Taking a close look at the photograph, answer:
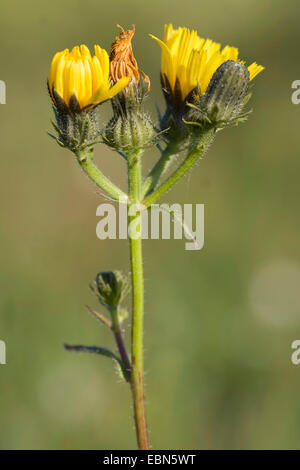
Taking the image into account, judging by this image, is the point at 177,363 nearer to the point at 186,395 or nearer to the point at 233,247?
the point at 186,395

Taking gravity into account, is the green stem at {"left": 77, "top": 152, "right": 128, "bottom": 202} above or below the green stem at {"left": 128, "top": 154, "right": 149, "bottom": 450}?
above

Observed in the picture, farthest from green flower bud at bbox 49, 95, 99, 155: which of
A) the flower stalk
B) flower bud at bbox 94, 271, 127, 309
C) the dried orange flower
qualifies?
flower bud at bbox 94, 271, 127, 309

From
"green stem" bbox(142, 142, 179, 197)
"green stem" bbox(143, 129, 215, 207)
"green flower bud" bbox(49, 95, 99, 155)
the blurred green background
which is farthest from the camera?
the blurred green background

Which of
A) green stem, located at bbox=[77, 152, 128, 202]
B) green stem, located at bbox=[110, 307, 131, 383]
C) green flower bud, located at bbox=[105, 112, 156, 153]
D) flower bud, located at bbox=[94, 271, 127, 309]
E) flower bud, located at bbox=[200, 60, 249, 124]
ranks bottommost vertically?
green stem, located at bbox=[110, 307, 131, 383]

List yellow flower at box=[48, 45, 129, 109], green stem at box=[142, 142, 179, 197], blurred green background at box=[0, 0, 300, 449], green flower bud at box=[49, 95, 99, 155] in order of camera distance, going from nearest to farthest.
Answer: yellow flower at box=[48, 45, 129, 109] < green flower bud at box=[49, 95, 99, 155] < green stem at box=[142, 142, 179, 197] < blurred green background at box=[0, 0, 300, 449]

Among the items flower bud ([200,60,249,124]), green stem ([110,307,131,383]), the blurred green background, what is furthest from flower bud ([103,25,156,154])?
the blurred green background

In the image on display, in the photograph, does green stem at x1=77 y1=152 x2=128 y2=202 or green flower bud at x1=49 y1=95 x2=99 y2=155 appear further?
green stem at x1=77 y1=152 x2=128 y2=202

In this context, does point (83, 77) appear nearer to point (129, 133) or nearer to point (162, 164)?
point (129, 133)

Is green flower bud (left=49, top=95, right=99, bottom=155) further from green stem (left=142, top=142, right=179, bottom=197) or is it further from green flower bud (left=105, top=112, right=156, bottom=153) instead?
green stem (left=142, top=142, right=179, bottom=197)
